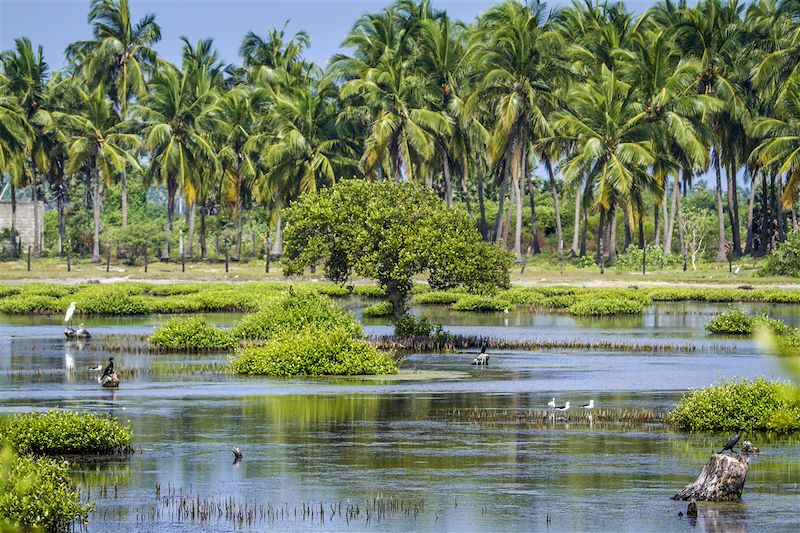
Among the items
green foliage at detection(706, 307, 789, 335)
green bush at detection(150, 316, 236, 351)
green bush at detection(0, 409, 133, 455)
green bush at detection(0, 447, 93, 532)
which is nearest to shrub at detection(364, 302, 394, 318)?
green bush at detection(150, 316, 236, 351)

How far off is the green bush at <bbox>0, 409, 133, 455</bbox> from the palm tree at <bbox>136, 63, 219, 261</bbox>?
6509cm

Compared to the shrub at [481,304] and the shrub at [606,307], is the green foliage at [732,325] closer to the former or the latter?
the shrub at [606,307]

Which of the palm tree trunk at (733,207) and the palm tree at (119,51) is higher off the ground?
the palm tree at (119,51)

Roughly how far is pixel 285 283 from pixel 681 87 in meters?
27.1

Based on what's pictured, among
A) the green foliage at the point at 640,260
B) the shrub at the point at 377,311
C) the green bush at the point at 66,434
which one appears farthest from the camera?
the green foliage at the point at 640,260

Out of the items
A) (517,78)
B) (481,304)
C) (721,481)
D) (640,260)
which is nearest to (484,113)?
(517,78)

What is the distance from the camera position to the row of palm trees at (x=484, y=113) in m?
82.7

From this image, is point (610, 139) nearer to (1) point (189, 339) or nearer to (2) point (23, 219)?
(1) point (189, 339)

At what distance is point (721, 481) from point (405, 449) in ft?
24.5

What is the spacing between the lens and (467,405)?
1350 inches

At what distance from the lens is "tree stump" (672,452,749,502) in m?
22.1

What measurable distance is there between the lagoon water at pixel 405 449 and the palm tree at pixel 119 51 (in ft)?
199

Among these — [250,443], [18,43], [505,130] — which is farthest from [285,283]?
[250,443]

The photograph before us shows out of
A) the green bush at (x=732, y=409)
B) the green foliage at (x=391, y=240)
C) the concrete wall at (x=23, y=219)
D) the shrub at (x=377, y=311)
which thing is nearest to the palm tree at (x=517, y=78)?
the shrub at (x=377, y=311)
